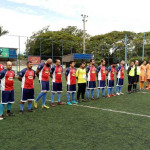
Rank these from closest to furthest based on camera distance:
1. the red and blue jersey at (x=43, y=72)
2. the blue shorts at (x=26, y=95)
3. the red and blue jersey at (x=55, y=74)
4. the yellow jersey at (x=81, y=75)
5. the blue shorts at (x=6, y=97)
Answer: the blue shorts at (x=6, y=97)
the blue shorts at (x=26, y=95)
the red and blue jersey at (x=43, y=72)
the red and blue jersey at (x=55, y=74)
the yellow jersey at (x=81, y=75)

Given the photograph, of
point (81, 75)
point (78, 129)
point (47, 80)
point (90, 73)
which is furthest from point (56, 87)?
point (78, 129)

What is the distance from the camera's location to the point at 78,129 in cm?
508

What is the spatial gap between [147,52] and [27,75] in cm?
4498

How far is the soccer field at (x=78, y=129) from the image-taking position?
414 centimetres

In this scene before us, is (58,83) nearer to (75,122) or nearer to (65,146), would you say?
(75,122)

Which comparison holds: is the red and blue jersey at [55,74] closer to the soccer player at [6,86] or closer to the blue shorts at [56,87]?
the blue shorts at [56,87]

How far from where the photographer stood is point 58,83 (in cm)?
795

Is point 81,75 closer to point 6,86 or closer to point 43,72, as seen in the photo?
point 43,72

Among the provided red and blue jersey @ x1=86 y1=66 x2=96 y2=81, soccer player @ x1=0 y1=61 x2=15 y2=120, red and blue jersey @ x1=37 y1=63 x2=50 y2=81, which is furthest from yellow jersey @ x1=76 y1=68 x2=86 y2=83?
soccer player @ x1=0 y1=61 x2=15 y2=120

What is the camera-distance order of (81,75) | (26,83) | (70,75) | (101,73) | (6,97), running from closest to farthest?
(6,97) → (26,83) → (70,75) → (81,75) → (101,73)

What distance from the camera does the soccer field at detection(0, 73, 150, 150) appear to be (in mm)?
4141

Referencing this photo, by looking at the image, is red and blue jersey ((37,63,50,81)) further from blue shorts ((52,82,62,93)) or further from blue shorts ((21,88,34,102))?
blue shorts ((21,88,34,102))

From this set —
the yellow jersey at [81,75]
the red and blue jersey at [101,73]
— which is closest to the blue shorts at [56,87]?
the yellow jersey at [81,75]

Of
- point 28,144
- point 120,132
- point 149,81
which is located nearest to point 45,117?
point 28,144
